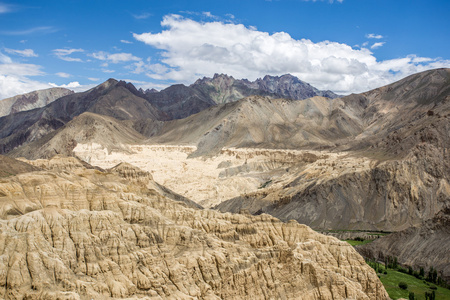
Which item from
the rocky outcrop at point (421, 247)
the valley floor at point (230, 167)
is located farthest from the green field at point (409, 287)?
the valley floor at point (230, 167)

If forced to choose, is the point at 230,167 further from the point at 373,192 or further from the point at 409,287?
the point at 409,287

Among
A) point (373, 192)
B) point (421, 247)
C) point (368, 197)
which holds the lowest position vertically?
point (421, 247)

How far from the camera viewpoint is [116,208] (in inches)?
1667

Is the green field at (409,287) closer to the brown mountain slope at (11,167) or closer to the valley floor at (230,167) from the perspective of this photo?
the valley floor at (230,167)

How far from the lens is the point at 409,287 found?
57906mm

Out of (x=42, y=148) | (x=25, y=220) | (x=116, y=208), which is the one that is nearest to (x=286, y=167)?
(x=42, y=148)

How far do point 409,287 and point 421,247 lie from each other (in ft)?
49.9

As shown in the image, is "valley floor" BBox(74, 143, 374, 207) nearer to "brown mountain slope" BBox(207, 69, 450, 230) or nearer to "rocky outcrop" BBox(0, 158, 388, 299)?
"brown mountain slope" BBox(207, 69, 450, 230)

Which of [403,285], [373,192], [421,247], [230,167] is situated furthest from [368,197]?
[230,167]

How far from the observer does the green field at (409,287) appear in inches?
2168

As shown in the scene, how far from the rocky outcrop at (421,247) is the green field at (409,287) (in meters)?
4.89

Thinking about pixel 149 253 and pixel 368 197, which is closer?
pixel 149 253

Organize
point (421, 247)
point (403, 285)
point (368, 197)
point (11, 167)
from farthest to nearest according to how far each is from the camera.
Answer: point (368, 197) < point (11, 167) < point (421, 247) < point (403, 285)

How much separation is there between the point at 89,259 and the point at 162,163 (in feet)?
481
